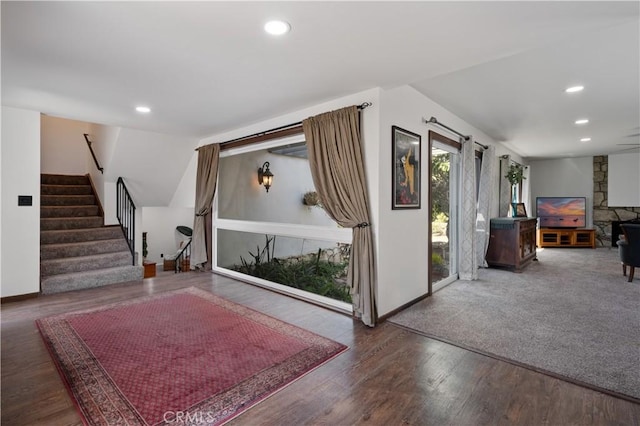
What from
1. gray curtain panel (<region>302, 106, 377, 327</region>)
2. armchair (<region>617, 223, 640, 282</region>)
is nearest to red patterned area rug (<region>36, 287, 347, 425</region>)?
gray curtain panel (<region>302, 106, 377, 327</region>)

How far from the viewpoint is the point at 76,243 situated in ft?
17.4

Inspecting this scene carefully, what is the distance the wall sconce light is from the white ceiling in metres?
0.77

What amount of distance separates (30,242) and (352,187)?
4.35 meters

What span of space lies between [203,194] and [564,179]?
9956 mm

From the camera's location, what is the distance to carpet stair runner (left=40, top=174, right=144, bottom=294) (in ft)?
15.2

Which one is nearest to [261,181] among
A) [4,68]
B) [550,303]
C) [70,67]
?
[70,67]

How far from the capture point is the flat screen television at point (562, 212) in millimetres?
8656

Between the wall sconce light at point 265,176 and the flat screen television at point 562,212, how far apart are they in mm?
8123

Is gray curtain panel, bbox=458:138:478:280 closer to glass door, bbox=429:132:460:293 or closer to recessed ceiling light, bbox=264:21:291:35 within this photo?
glass door, bbox=429:132:460:293

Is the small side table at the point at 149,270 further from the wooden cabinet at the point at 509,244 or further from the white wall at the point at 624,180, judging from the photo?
the white wall at the point at 624,180

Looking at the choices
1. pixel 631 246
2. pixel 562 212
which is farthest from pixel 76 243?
pixel 562 212

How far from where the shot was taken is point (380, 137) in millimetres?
3258

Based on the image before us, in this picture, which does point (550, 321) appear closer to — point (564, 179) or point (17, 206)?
point (17, 206)

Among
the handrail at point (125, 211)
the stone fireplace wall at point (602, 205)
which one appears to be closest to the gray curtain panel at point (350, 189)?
the handrail at point (125, 211)
